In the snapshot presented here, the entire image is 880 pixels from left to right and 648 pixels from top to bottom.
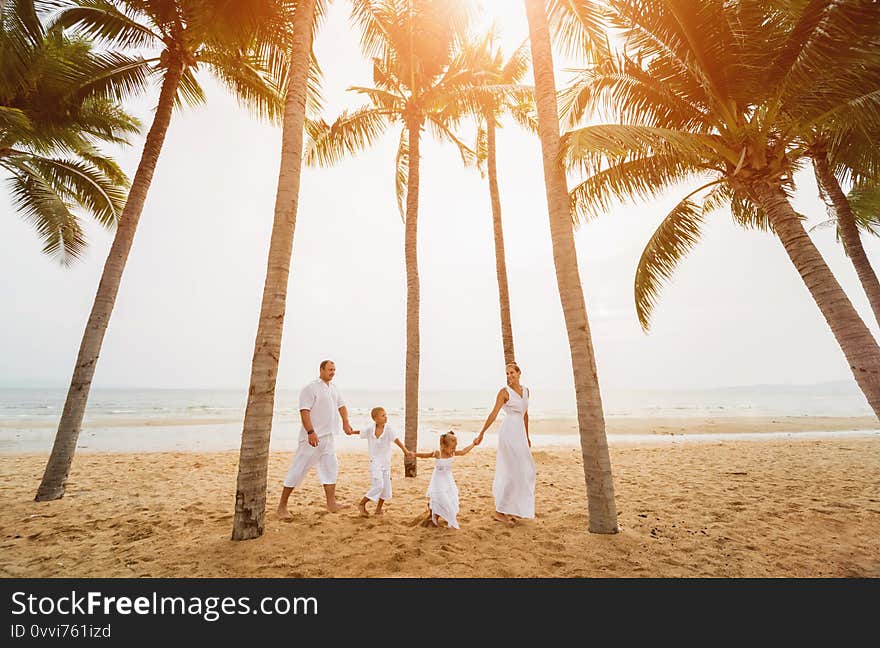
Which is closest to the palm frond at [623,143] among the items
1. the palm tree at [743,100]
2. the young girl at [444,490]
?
the palm tree at [743,100]

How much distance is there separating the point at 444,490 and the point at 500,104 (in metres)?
11.1

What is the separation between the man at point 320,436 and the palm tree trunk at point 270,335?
23.5 inches

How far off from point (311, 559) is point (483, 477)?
504cm

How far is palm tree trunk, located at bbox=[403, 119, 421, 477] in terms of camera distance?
8.45 meters

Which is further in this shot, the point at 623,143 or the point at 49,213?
the point at 49,213

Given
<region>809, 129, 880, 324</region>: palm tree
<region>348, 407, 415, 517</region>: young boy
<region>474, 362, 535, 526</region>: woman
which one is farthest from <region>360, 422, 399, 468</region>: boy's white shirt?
<region>809, 129, 880, 324</region>: palm tree

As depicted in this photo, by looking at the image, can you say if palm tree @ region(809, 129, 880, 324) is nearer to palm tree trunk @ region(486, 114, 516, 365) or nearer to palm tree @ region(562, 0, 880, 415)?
palm tree @ region(562, 0, 880, 415)

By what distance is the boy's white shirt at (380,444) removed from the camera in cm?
541

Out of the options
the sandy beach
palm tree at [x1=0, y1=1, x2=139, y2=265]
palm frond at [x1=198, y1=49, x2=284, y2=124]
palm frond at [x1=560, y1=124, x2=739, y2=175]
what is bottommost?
the sandy beach

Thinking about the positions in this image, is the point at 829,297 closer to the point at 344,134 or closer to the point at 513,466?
the point at 513,466

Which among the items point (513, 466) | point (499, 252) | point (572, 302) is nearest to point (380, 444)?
point (513, 466)

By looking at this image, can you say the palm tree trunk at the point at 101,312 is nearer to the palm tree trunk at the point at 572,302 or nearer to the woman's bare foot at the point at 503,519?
the woman's bare foot at the point at 503,519

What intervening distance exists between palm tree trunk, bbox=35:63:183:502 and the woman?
6.33 m

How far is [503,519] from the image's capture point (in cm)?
502
